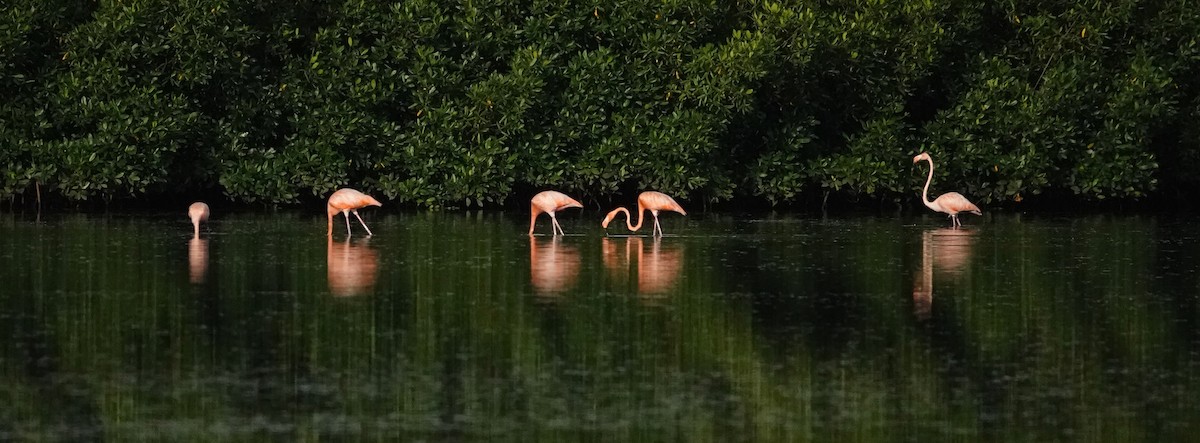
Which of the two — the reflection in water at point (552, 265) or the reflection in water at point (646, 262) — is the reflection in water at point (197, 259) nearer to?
the reflection in water at point (552, 265)

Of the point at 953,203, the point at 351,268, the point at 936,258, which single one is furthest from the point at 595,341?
the point at 953,203

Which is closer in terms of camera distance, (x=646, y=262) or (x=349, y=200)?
(x=646, y=262)

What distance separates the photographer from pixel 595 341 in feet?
41.1

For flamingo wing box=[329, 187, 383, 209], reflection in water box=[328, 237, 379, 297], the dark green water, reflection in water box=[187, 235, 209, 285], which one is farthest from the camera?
flamingo wing box=[329, 187, 383, 209]

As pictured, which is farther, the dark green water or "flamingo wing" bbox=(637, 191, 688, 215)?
"flamingo wing" bbox=(637, 191, 688, 215)

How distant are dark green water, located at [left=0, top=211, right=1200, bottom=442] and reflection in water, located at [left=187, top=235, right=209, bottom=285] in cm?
5

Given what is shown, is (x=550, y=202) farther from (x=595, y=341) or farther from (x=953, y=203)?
(x=595, y=341)

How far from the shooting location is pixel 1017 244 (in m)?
21.2

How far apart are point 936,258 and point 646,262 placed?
284 centimetres

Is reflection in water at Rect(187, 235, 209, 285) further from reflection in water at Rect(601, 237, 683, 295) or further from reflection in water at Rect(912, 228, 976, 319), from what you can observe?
reflection in water at Rect(912, 228, 976, 319)

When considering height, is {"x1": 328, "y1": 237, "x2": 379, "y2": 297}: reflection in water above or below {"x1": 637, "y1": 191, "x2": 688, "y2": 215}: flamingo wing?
below

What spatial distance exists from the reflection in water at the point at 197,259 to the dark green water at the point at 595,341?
0.05 m

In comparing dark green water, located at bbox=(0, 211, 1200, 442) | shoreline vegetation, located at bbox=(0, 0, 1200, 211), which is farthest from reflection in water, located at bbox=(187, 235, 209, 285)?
shoreline vegetation, located at bbox=(0, 0, 1200, 211)

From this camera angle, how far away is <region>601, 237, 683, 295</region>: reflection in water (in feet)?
53.5
